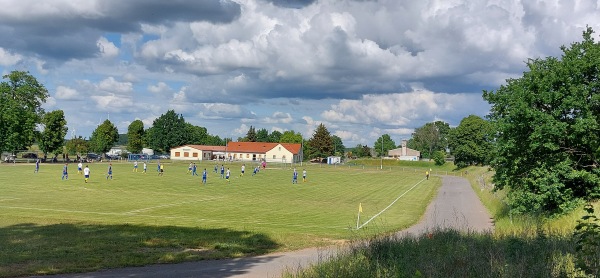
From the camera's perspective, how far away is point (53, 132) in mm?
109062

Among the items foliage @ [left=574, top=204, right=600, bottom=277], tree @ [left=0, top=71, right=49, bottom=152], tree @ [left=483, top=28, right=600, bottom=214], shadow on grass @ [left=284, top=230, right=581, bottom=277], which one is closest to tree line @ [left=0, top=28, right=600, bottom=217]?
tree @ [left=483, top=28, right=600, bottom=214]

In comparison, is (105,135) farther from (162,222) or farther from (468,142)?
(162,222)

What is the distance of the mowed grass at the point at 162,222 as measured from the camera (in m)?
15.3

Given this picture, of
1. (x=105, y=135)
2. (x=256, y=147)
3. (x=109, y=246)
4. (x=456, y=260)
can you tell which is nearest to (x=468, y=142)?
(x=256, y=147)

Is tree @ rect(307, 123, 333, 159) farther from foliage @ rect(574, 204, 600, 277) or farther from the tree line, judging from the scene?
foliage @ rect(574, 204, 600, 277)

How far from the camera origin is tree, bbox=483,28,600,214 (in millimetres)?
22484

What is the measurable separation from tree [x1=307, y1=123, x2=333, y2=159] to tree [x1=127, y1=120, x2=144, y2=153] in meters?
50.0

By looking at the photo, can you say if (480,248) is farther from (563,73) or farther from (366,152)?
(366,152)

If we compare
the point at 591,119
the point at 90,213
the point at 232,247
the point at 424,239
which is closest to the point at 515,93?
the point at 591,119

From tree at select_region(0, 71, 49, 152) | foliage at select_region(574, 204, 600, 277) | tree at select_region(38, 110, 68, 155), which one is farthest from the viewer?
tree at select_region(38, 110, 68, 155)

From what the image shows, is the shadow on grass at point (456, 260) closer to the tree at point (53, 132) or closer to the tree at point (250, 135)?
the tree at point (53, 132)

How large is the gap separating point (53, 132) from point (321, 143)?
75.2 m

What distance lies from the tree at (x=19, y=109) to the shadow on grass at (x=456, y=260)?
9798cm

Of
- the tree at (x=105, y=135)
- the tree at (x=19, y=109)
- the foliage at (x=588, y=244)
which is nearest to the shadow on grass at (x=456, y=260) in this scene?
the foliage at (x=588, y=244)
